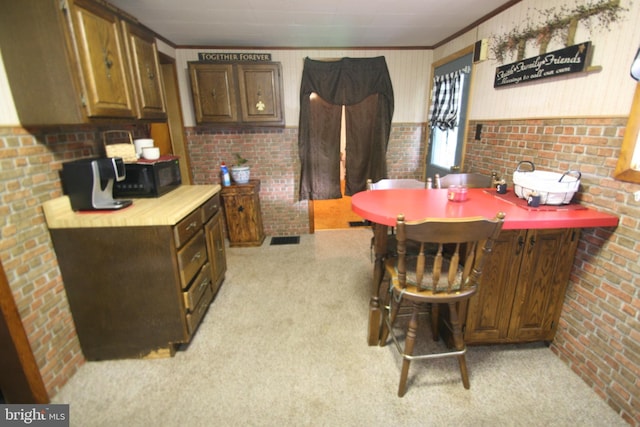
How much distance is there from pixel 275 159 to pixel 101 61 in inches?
88.8

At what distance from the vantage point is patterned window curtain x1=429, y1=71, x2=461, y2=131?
10.2ft

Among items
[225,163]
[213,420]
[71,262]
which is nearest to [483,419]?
[213,420]

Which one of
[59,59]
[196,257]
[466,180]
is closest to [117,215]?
[196,257]

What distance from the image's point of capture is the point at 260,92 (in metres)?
3.31

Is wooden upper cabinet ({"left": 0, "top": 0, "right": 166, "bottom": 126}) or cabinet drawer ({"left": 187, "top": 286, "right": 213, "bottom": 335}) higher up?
wooden upper cabinet ({"left": 0, "top": 0, "right": 166, "bottom": 126})

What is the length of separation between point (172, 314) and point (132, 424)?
581 mm

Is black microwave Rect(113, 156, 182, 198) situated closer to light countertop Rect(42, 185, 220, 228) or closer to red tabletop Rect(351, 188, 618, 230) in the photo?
light countertop Rect(42, 185, 220, 228)

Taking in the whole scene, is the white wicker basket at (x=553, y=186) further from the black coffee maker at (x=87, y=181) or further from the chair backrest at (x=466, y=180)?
the black coffee maker at (x=87, y=181)

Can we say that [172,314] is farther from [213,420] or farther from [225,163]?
[225,163]

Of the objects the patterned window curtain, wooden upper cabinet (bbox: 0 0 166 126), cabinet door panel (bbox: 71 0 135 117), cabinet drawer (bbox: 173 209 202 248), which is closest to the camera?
wooden upper cabinet (bbox: 0 0 166 126)

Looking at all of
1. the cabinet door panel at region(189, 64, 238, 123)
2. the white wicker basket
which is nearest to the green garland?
the white wicker basket

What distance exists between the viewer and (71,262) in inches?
68.1

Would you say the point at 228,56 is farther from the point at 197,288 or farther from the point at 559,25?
the point at 559,25

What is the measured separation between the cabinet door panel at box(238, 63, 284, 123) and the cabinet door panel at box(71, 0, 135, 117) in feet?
4.92
